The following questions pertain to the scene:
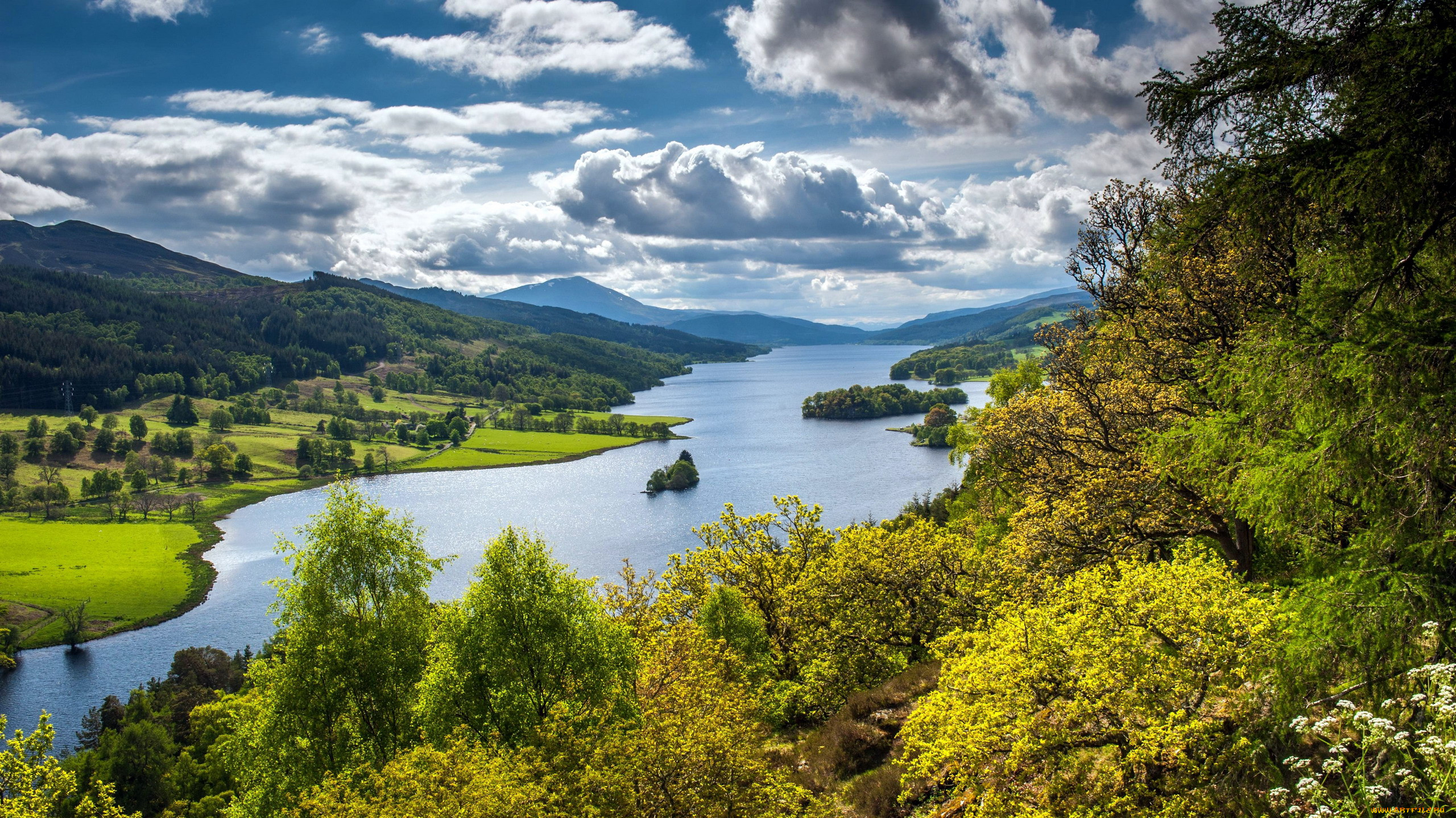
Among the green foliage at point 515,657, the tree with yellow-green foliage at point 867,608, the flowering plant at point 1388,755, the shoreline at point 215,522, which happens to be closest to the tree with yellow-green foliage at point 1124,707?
the flowering plant at point 1388,755

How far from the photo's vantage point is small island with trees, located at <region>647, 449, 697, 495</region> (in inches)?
4596

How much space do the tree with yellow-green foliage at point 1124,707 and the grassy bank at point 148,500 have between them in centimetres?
10099

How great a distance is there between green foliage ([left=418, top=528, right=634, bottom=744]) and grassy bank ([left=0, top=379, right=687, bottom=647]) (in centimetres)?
8511

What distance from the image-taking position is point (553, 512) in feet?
357

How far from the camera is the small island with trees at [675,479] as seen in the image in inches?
4596

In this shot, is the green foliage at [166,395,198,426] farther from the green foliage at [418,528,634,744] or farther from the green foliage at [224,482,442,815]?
the green foliage at [418,528,634,744]

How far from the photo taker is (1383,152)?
827cm

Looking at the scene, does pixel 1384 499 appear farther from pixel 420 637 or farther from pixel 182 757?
pixel 182 757

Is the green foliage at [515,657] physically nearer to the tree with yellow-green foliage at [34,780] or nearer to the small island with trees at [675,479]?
the tree with yellow-green foliage at [34,780]

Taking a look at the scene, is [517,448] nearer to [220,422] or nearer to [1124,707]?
[220,422]

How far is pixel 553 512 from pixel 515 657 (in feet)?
296

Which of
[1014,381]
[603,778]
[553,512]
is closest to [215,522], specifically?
[553,512]

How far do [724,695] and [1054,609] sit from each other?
723cm

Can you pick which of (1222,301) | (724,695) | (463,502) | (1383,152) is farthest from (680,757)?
(463,502)
